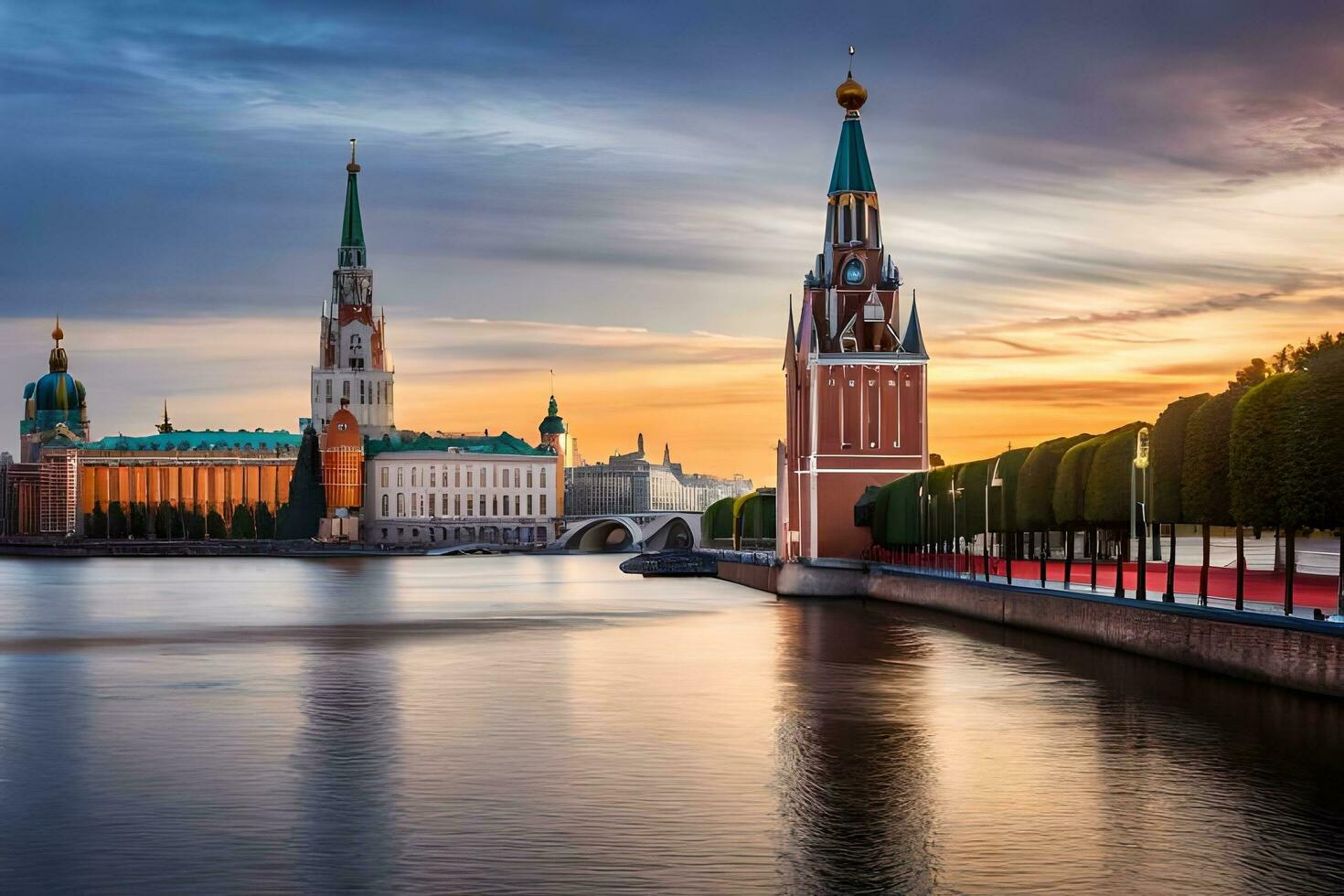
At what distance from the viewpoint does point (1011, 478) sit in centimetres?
5622

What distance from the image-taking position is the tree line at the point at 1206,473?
32.1m

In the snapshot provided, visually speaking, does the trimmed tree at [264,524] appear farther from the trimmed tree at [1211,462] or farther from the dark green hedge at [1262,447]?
the dark green hedge at [1262,447]

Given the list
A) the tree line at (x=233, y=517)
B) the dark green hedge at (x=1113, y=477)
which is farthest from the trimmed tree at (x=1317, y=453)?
the tree line at (x=233, y=517)

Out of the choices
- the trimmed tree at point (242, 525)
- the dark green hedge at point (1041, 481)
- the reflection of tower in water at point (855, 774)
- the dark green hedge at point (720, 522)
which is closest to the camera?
the reflection of tower in water at point (855, 774)

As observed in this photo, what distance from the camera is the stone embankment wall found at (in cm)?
2828

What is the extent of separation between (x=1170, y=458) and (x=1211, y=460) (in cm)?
338

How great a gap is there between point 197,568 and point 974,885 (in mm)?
124720

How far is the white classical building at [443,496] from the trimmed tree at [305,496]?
13.4 meters

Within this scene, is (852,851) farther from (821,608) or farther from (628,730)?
(821,608)

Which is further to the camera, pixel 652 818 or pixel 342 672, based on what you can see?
pixel 342 672

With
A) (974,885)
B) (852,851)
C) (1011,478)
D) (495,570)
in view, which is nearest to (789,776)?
(852,851)

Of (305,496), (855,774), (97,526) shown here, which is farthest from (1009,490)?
(97,526)

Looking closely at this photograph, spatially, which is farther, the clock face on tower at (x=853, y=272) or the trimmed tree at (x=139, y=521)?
the trimmed tree at (x=139, y=521)

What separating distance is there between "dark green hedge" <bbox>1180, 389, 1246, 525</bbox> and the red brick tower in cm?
4479
